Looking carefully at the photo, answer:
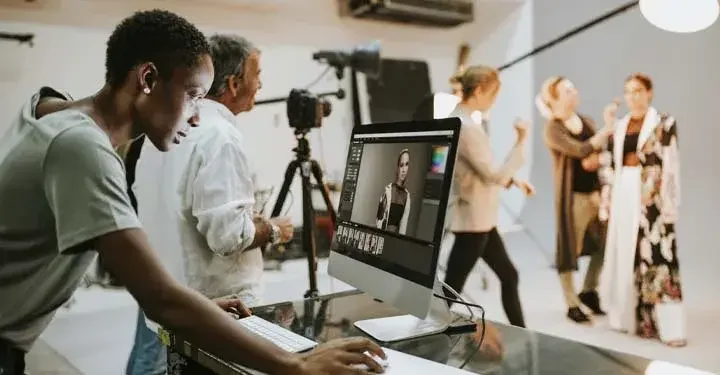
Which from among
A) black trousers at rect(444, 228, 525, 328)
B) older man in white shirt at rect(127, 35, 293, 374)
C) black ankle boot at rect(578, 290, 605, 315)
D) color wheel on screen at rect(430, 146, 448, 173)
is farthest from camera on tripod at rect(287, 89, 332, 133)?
black ankle boot at rect(578, 290, 605, 315)

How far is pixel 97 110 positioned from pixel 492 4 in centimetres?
445

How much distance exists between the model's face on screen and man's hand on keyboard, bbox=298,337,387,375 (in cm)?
38

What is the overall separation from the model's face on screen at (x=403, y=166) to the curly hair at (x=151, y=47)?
0.45m

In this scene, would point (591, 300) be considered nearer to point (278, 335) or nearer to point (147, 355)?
point (147, 355)

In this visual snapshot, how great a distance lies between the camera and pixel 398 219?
1.30 m

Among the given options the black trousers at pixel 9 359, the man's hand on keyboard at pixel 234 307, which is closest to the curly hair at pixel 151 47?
the black trousers at pixel 9 359

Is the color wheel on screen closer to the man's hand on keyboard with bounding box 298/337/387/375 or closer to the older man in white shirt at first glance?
the man's hand on keyboard with bounding box 298/337/387/375

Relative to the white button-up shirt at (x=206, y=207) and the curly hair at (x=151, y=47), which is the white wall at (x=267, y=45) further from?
the curly hair at (x=151, y=47)

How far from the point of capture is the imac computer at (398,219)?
1200 millimetres

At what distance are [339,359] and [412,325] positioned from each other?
16.6 inches

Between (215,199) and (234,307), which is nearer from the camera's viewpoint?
(234,307)

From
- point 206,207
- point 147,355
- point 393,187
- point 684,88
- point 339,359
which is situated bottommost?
point 147,355

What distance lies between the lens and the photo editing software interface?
121cm

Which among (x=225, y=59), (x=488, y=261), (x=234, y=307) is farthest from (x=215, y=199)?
(x=488, y=261)
